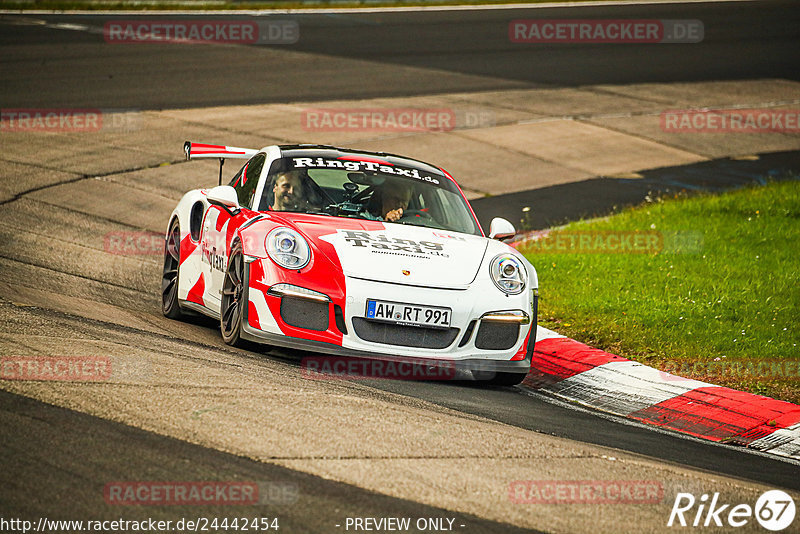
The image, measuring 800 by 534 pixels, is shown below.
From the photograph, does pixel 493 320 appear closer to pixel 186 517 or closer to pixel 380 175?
pixel 380 175

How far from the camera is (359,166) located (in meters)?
8.25

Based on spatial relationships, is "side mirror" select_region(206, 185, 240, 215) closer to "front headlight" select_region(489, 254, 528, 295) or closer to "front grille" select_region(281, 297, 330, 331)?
"front grille" select_region(281, 297, 330, 331)

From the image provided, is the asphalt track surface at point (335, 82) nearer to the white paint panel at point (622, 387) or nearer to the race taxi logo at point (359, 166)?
the white paint panel at point (622, 387)

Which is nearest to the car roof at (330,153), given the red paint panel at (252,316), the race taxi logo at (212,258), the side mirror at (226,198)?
the side mirror at (226,198)

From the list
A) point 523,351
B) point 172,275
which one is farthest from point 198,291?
point 523,351

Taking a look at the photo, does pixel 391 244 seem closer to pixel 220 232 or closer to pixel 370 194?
pixel 370 194

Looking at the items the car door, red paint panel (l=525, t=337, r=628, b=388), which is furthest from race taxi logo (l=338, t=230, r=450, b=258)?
red paint panel (l=525, t=337, r=628, b=388)

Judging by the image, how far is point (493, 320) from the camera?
22.6ft

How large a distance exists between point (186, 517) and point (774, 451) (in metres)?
3.69

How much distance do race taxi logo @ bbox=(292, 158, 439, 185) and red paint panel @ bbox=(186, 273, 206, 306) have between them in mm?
1067

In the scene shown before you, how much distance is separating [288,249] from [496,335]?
140cm

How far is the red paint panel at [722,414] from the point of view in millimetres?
6570

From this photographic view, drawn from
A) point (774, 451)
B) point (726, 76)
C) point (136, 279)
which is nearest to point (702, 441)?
point (774, 451)

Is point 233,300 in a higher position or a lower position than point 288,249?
lower
